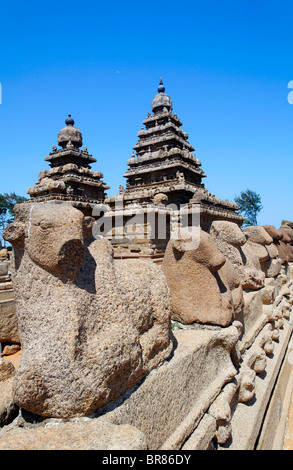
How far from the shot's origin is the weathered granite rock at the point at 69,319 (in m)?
1.25

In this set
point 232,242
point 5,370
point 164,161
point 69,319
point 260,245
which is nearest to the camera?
point 69,319

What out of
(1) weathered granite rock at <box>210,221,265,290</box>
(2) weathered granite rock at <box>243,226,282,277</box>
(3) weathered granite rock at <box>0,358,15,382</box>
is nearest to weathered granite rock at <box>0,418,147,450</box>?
(3) weathered granite rock at <box>0,358,15,382</box>

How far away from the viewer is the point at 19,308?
147cm

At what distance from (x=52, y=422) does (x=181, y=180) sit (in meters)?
13.0

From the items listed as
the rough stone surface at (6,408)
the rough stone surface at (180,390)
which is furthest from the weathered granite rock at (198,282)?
the rough stone surface at (6,408)

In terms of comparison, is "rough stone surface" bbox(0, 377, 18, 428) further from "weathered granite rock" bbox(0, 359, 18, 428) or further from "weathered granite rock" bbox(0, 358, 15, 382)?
"weathered granite rock" bbox(0, 358, 15, 382)

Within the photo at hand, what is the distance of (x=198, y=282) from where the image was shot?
2.46 metres

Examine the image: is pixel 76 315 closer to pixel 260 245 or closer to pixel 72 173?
pixel 260 245

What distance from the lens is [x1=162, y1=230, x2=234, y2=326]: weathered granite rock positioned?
240cm

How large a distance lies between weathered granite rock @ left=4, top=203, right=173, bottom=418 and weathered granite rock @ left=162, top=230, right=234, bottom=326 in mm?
825

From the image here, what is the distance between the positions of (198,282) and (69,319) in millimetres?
1353

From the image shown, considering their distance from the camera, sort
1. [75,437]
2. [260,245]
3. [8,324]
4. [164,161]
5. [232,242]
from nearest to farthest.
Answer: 1. [75,437]
2. [232,242]
3. [8,324]
4. [260,245]
5. [164,161]

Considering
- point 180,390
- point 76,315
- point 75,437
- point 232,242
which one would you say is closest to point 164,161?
point 232,242
